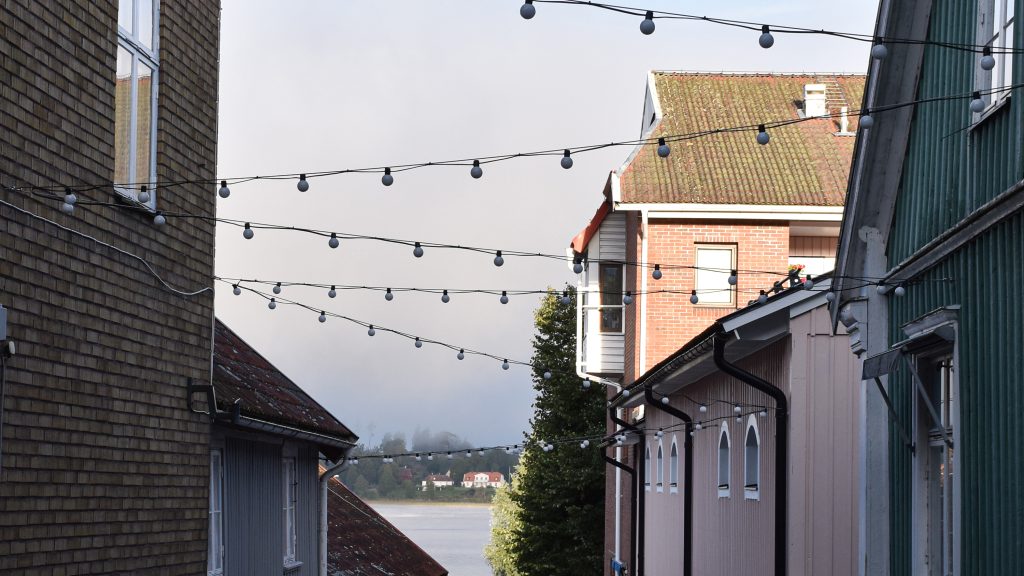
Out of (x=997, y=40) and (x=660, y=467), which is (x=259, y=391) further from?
(x=660, y=467)

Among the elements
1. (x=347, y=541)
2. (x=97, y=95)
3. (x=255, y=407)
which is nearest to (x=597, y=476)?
(x=347, y=541)

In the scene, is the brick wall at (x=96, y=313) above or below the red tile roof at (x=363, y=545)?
above

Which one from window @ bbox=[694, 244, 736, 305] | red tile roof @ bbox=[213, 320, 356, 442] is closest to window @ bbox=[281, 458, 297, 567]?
red tile roof @ bbox=[213, 320, 356, 442]

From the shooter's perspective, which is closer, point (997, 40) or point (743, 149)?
point (997, 40)

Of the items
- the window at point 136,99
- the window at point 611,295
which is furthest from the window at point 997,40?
the window at point 611,295

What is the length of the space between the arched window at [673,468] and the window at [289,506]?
651cm

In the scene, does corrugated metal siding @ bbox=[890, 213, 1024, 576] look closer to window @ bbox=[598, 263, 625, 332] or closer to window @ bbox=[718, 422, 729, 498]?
window @ bbox=[718, 422, 729, 498]

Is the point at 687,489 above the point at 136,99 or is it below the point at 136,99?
below

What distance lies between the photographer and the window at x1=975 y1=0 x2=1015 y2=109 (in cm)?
815

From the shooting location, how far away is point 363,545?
72.0 feet

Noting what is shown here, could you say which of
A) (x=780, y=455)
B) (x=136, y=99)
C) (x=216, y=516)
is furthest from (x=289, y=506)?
(x=136, y=99)

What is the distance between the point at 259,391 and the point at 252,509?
1.13m

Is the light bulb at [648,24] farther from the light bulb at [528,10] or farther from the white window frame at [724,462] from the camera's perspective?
the white window frame at [724,462]

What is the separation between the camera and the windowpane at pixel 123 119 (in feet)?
31.6
